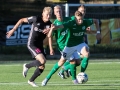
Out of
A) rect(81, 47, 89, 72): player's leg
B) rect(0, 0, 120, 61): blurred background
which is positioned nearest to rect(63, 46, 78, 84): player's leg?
rect(81, 47, 89, 72): player's leg

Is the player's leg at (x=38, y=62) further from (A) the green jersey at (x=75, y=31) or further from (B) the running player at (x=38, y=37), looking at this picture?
(A) the green jersey at (x=75, y=31)

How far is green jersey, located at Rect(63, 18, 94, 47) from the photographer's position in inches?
520

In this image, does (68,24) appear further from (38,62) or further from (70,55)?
(38,62)

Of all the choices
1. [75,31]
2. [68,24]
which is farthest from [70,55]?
[68,24]

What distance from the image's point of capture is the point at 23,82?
46.0 ft

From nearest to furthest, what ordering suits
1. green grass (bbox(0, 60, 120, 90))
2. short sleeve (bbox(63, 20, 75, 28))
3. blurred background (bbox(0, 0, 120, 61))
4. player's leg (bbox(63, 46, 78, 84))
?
green grass (bbox(0, 60, 120, 90))
short sleeve (bbox(63, 20, 75, 28))
player's leg (bbox(63, 46, 78, 84))
blurred background (bbox(0, 0, 120, 61))

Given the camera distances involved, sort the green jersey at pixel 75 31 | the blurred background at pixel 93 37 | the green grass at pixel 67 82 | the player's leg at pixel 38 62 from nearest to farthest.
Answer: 1. the green grass at pixel 67 82
2. the player's leg at pixel 38 62
3. the green jersey at pixel 75 31
4. the blurred background at pixel 93 37

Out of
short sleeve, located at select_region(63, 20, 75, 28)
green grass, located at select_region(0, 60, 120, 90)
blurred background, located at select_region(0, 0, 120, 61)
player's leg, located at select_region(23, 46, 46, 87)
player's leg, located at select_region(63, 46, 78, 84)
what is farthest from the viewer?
blurred background, located at select_region(0, 0, 120, 61)

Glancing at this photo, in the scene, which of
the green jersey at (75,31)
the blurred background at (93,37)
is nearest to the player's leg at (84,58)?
the green jersey at (75,31)

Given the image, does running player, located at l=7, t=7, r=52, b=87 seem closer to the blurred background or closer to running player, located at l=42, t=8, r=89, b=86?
running player, located at l=42, t=8, r=89, b=86

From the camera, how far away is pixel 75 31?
44.0 feet

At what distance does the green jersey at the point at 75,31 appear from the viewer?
13195mm

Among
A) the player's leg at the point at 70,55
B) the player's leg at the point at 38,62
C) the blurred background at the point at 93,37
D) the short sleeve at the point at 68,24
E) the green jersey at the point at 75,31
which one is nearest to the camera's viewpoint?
the player's leg at the point at 38,62

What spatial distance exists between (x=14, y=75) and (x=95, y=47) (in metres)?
9.98
